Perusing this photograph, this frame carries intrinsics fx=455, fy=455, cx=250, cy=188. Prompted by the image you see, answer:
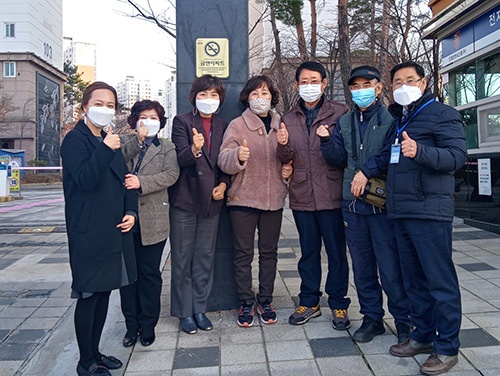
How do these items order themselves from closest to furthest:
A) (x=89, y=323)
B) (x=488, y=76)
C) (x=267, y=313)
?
(x=89, y=323) → (x=267, y=313) → (x=488, y=76)

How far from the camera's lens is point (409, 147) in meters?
2.87

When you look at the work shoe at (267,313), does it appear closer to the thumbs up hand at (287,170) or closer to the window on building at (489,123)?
the thumbs up hand at (287,170)

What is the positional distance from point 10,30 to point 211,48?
4299 centimetres

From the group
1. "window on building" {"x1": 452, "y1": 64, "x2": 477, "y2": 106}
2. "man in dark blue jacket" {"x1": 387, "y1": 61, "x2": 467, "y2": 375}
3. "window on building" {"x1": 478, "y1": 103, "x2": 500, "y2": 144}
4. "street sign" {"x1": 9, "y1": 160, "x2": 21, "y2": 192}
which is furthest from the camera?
"street sign" {"x1": 9, "y1": 160, "x2": 21, "y2": 192}

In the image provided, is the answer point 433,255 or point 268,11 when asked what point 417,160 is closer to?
point 433,255

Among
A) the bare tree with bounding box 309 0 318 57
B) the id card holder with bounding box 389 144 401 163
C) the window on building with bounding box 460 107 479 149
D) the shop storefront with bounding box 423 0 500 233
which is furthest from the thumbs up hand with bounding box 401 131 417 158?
the bare tree with bounding box 309 0 318 57

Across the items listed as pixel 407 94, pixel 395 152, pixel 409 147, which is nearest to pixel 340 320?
pixel 395 152

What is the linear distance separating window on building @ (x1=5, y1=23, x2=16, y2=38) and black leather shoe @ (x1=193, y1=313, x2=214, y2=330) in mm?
43525

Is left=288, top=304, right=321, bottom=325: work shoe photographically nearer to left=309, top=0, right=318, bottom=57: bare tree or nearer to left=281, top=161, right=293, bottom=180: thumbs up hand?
left=281, top=161, right=293, bottom=180: thumbs up hand

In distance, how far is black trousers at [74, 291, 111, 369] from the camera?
2.97 meters

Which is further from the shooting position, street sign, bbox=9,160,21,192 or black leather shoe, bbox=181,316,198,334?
street sign, bbox=9,160,21,192

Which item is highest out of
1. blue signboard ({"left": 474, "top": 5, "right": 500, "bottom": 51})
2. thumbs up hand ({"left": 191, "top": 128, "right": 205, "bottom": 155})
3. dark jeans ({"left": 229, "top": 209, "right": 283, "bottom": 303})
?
blue signboard ({"left": 474, "top": 5, "right": 500, "bottom": 51})

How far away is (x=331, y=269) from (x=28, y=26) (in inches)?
1738

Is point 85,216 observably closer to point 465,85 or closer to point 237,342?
point 237,342
